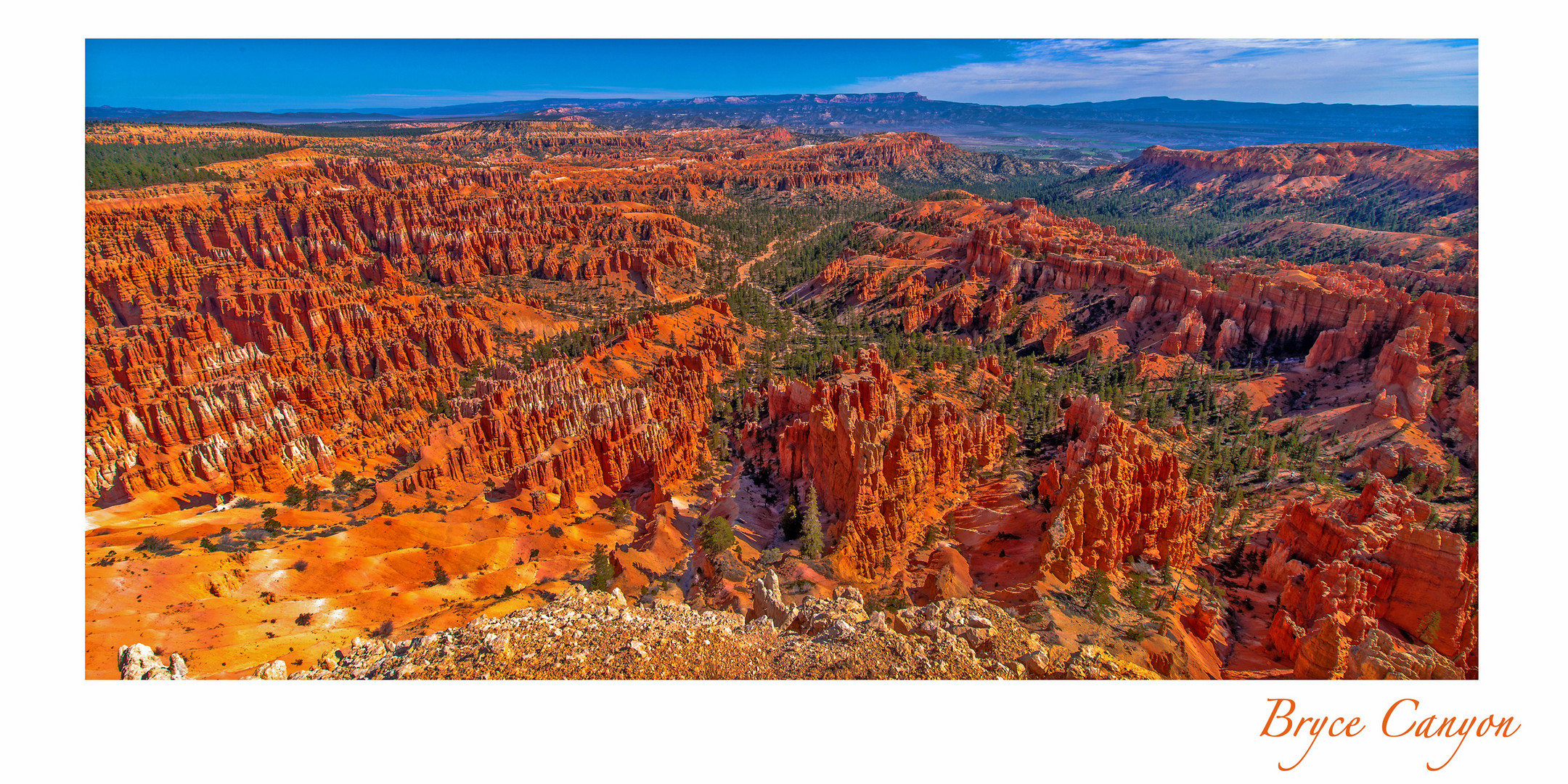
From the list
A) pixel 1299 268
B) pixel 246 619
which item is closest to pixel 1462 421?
pixel 1299 268

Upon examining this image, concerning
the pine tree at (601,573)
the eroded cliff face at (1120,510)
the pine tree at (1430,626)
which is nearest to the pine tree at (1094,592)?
the eroded cliff face at (1120,510)

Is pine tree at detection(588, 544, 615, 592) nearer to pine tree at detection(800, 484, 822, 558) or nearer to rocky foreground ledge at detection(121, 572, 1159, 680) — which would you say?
rocky foreground ledge at detection(121, 572, 1159, 680)

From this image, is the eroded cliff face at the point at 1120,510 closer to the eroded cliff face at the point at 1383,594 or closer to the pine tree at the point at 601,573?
the eroded cliff face at the point at 1383,594

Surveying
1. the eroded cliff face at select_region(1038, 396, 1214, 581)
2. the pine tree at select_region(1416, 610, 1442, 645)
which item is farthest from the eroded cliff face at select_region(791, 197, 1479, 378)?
the pine tree at select_region(1416, 610, 1442, 645)

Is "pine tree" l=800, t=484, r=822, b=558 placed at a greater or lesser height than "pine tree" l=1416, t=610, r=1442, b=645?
greater

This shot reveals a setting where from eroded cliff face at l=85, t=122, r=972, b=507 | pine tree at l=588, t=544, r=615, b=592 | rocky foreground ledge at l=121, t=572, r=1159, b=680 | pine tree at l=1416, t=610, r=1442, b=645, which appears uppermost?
eroded cliff face at l=85, t=122, r=972, b=507

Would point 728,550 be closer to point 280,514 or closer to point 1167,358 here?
point 280,514
